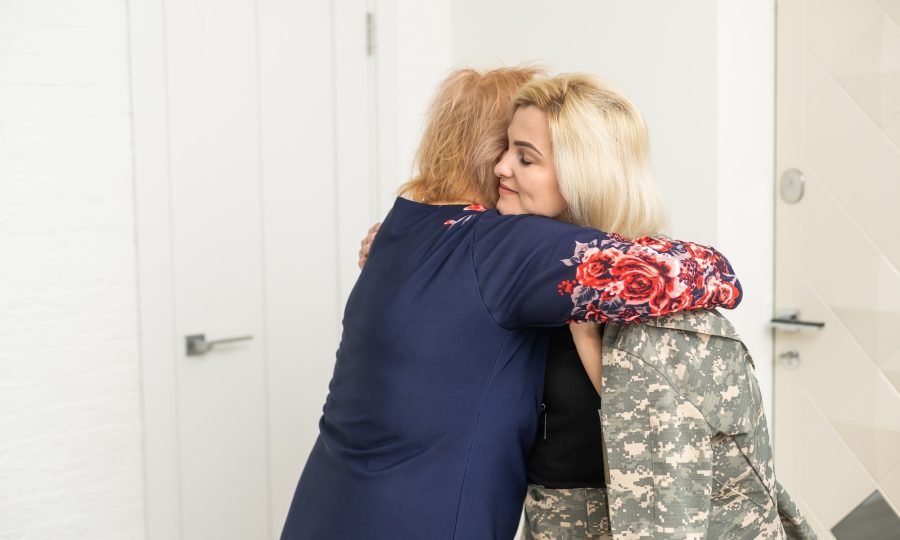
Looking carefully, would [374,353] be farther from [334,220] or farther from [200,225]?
[334,220]

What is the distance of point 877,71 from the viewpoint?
2.39m

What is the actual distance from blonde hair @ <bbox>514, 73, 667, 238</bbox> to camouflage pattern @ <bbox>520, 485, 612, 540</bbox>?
0.47 meters

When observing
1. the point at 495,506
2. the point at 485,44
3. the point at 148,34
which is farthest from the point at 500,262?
the point at 485,44

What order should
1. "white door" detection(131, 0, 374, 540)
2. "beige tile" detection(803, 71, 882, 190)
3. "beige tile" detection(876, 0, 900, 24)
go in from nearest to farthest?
"beige tile" detection(876, 0, 900, 24) → "beige tile" detection(803, 71, 882, 190) → "white door" detection(131, 0, 374, 540)

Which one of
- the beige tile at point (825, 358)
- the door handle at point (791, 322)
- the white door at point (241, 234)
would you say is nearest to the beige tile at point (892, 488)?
the beige tile at point (825, 358)

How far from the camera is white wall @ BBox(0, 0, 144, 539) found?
97.9 inches

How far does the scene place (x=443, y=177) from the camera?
1.75m

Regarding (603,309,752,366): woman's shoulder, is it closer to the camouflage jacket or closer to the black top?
the camouflage jacket

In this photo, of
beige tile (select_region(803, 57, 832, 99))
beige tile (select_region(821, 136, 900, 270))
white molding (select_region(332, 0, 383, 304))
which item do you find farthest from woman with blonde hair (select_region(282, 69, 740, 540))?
white molding (select_region(332, 0, 383, 304))

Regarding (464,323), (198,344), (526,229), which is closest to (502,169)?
(526,229)

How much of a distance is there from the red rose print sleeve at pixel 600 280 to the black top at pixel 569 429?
162mm

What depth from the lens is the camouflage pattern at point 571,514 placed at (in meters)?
1.60

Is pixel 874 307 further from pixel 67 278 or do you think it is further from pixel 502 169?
pixel 67 278

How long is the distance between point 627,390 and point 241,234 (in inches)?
69.8
